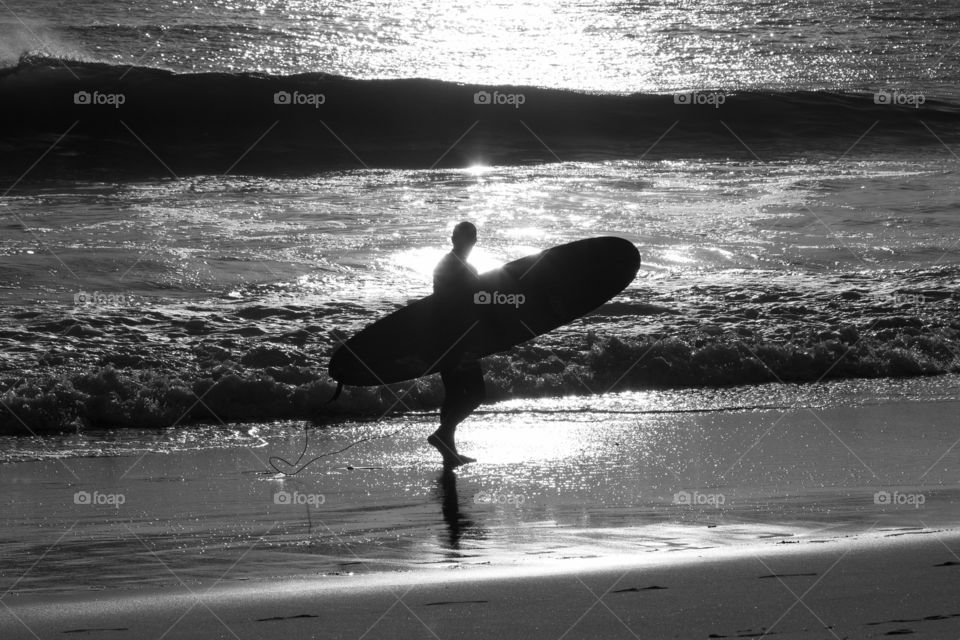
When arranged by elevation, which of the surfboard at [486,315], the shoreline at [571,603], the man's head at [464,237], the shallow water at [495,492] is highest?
the man's head at [464,237]

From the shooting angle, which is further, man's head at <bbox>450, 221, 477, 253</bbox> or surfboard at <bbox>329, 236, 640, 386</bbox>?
surfboard at <bbox>329, 236, 640, 386</bbox>

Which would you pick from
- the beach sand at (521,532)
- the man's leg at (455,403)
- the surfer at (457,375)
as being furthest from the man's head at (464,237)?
the beach sand at (521,532)

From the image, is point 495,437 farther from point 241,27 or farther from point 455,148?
point 241,27

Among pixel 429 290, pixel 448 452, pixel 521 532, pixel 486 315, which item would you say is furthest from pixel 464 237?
pixel 429 290

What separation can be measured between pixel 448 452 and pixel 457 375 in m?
0.48

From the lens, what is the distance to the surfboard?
7.00 meters

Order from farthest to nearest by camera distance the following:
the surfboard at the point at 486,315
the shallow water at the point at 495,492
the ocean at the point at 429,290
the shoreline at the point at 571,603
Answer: the surfboard at the point at 486,315, the ocean at the point at 429,290, the shallow water at the point at 495,492, the shoreline at the point at 571,603

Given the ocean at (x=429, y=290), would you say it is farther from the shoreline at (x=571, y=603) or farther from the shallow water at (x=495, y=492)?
the shoreline at (x=571, y=603)

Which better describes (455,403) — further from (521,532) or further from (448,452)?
(521,532)

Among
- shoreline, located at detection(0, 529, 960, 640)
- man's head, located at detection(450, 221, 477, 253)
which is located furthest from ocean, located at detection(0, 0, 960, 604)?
man's head, located at detection(450, 221, 477, 253)

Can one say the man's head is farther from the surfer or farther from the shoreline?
the shoreline

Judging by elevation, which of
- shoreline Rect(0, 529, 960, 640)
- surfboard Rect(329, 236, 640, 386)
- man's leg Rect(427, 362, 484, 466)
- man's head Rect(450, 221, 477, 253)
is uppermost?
man's head Rect(450, 221, 477, 253)

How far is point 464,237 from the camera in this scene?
22.1ft

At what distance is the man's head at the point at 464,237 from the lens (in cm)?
671
